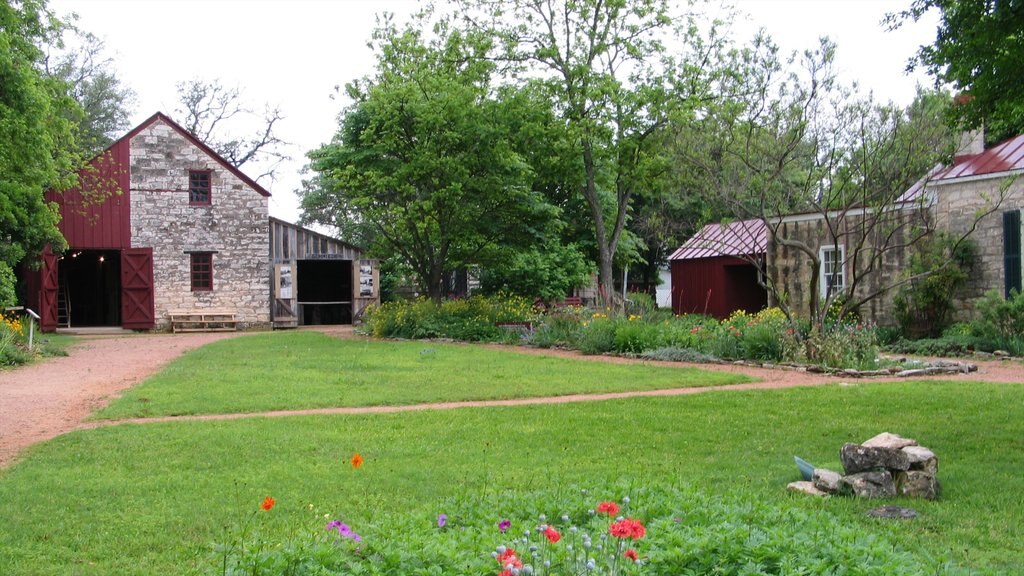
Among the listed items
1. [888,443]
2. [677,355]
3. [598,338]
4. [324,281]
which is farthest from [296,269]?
[888,443]

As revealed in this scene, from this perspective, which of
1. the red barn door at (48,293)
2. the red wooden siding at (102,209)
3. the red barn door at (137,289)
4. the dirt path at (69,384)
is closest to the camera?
the dirt path at (69,384)

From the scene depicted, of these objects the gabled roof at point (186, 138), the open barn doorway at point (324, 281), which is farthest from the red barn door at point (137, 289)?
the open barn doorway at point (324, 281)

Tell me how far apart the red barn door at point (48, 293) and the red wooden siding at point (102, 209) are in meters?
0.79

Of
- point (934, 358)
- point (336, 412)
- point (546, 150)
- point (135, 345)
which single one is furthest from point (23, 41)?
point (934, 358)

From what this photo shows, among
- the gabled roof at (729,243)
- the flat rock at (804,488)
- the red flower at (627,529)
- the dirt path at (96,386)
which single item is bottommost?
the flat rock at (804,488)

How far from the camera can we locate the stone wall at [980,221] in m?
17.2

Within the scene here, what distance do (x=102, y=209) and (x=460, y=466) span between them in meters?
24.3

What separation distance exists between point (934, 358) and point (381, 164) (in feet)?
46.5

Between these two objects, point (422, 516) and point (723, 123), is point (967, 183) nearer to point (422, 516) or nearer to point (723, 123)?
point (723, 123)

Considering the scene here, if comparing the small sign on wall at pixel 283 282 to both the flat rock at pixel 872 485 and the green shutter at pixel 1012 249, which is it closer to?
the green shutter at pixel 1012 249

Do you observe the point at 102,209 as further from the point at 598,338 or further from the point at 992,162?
the point at 992,162

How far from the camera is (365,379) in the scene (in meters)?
12.9

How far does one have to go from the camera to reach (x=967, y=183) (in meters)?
17.9

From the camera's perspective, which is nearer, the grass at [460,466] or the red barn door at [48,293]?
the grass at [460,466]
